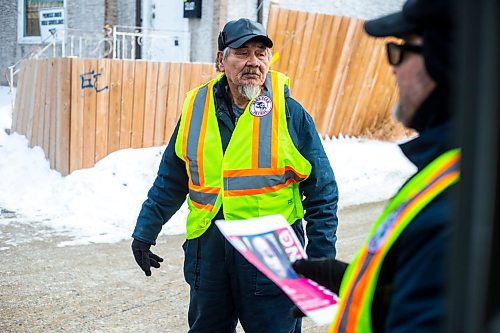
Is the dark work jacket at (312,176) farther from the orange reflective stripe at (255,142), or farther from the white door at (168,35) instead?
the white door at (168,35)

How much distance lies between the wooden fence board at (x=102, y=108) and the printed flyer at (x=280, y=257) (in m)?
7.31

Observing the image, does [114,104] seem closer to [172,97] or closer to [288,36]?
[172,97]

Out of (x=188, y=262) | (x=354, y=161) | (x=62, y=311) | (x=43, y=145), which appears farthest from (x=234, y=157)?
(x=354, y=161)

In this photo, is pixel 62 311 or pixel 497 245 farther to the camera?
pixel 62 311

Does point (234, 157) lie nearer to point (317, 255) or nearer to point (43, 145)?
point (317, 255)

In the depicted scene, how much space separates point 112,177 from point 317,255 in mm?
6152

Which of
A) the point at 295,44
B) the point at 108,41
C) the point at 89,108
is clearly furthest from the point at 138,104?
the point at 108,41

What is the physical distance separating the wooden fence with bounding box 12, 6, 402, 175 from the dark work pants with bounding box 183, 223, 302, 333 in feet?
20.7

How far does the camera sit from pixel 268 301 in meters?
3.27

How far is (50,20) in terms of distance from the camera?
1708 centimetres

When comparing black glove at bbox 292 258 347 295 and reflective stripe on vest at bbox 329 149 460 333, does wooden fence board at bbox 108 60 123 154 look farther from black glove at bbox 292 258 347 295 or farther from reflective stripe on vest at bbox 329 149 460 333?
reflective stripe on vest at bbox 329 149 460 333

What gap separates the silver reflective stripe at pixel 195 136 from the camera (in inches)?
133

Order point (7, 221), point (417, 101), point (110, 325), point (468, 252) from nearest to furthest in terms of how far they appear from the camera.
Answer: point (468, 252)
point (417, 101)
point (110, 325)
point (7, 221)

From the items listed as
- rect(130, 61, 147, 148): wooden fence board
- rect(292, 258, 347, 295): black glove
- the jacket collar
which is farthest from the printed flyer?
rect(130, 61, 147, 148): wooden fence board
